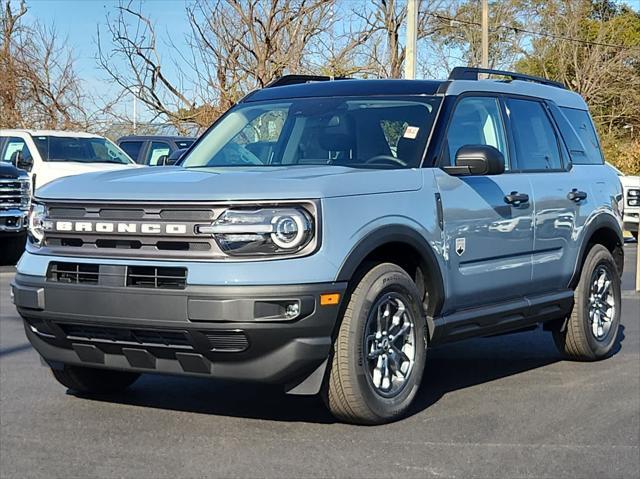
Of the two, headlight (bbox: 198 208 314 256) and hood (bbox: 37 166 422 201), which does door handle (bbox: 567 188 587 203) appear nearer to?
hood (bbox: 37 166 422 201)

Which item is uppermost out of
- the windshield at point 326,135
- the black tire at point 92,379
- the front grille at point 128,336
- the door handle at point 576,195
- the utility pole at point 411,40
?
the utility pole at point 411,40

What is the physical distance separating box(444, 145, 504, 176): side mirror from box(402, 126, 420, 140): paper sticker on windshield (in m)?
→ 0.28

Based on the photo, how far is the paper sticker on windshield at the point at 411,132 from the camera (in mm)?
6246

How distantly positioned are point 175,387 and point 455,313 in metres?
1.78

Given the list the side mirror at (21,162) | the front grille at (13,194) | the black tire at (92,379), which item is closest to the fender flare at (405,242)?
the black tire at (92,379)

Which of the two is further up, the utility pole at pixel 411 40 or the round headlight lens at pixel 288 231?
the utility pole at pixel 411 40

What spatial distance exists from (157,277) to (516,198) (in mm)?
2554

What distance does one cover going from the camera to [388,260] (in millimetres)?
5816

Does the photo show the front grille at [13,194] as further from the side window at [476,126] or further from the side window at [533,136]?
the side window at [476,126]

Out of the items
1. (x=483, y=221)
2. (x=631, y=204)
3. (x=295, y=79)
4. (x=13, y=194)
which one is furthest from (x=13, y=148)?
(x=483, y=221)

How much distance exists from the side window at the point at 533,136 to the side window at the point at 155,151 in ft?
47.7

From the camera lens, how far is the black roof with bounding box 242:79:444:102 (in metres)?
6.57

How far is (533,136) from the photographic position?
23.9 feet

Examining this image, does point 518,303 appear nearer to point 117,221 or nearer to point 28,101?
point 117,221
